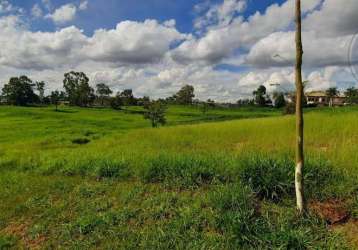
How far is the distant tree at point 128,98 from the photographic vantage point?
111325 mm

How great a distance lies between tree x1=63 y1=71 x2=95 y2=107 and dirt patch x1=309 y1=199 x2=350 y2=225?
102938mm

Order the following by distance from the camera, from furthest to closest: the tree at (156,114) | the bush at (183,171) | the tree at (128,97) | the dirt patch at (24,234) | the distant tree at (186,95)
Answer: the distant tree at (186,95) → the tree at (128,97) → the tree at (156,114) → the bush at (183,171) → the dirt patch at (24,234)

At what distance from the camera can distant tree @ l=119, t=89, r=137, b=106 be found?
111325mm

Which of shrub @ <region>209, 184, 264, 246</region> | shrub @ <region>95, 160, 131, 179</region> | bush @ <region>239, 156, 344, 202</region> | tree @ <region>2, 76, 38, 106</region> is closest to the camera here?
shrub @ <region>209, 184, 264, 246</region>

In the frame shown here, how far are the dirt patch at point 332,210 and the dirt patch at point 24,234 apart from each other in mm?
5205

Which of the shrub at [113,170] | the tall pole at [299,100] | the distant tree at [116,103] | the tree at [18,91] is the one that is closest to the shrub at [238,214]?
the tall pole at [299,100]

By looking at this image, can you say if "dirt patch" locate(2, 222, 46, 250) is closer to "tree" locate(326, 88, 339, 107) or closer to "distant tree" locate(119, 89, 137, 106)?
"tree" locate(326, 88, 339, 107)

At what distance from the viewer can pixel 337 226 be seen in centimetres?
542

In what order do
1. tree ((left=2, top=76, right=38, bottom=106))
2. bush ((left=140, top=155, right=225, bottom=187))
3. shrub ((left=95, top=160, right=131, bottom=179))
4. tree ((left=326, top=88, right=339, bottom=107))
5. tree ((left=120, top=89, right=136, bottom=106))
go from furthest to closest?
tree ((left=120, top=89, right=136, bottom=106)), tree ((left=2, top=76, right=38, bottom=106)), tree ((left=326, top=88, right=339, bottom=107)), shrub ((left=95, top=160, right=131, bottom=179)), bush ((left=140, top=155, right=225, bottom=187))

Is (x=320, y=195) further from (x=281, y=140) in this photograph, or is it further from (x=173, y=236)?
(x=281, y=140)

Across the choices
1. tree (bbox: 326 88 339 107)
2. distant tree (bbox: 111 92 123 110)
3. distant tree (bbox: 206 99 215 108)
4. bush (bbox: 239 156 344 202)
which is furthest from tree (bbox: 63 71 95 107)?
bush (bbox: 239 156 344 202)

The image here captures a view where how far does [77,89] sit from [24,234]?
104 m

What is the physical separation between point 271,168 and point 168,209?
2409 millimetres

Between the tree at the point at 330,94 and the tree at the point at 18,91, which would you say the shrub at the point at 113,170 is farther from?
the tree at the point at 18,91
